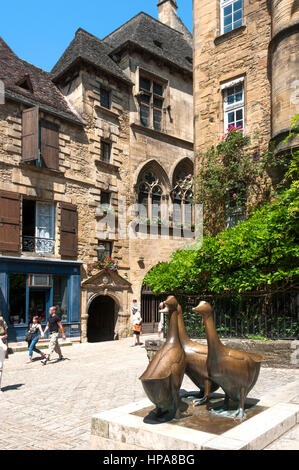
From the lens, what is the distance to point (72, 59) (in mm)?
19688

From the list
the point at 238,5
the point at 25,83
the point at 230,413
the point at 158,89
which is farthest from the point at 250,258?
the point at 158,89

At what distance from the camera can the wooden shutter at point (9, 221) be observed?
15.1m

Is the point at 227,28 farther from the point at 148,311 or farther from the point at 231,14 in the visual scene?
the point at 148,311

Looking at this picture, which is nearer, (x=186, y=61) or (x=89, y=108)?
(x=89, y=108)

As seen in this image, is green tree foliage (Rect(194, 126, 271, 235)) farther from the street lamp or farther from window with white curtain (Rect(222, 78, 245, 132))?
the street lamp

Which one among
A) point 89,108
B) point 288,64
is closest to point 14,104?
point 89,108

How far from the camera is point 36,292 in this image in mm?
16656

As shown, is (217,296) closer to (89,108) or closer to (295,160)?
(295,160)

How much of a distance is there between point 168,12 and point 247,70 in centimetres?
1812

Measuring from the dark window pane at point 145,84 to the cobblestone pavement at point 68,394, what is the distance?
14841mm

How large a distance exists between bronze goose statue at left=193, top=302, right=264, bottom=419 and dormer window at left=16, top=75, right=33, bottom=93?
15.9 m

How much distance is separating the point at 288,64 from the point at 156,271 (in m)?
6.88

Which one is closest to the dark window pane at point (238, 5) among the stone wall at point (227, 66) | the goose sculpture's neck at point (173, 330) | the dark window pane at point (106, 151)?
the stone wall at point (227, 66)

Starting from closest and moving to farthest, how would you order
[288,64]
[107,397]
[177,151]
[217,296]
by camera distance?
[107,397] → [217,296] → [288,64] → [177,151]
